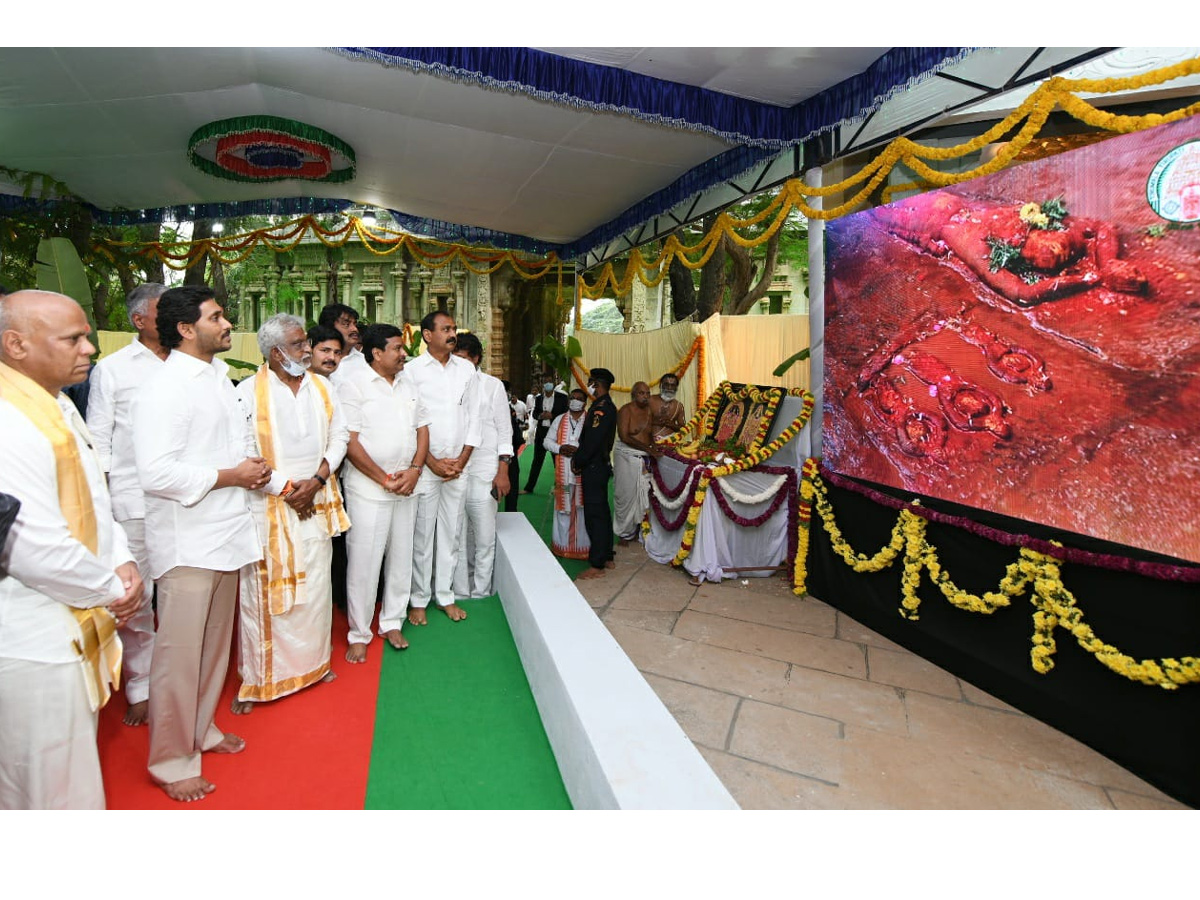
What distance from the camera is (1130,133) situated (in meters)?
2.69

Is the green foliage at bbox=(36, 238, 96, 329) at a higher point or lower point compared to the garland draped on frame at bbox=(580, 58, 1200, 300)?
lower

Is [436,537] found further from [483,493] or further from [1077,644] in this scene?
[1077,644]

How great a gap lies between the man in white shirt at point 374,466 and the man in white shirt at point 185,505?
94cm

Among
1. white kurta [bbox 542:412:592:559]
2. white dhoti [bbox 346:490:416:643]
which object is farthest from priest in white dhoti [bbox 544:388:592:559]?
white dhoti [bbox 346:490:416:643]

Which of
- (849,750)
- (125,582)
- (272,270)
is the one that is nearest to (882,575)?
(849,750)

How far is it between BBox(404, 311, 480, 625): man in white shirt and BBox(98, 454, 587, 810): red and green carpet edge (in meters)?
0.57

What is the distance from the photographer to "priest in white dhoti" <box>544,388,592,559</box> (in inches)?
215

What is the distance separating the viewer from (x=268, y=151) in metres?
7.34

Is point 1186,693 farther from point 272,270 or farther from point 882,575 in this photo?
point 272,270

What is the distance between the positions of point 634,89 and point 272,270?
2428cm

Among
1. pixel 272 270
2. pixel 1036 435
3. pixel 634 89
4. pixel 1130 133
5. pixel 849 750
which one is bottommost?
pixel 849 750

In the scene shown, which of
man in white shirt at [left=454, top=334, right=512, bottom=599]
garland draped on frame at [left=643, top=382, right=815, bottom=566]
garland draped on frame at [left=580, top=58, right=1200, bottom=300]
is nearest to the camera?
garland draped on frame at [left=580, top=58, right=1200, bottom=300]

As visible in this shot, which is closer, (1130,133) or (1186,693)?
(1186,693)

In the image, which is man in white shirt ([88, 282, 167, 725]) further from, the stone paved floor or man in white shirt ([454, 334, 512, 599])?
the stone paved floor
